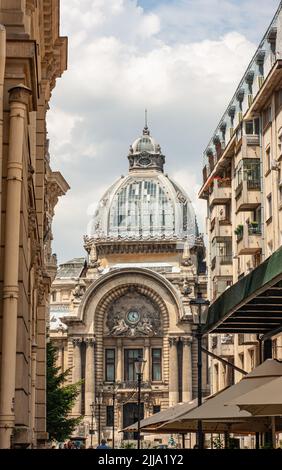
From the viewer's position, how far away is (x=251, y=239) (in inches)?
1957

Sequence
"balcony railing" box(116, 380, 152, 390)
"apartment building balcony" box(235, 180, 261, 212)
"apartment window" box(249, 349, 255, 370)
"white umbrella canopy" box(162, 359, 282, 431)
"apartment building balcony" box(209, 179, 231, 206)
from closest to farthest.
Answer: "white umbrella canopy" box(162, 359, 282, 431) < "apartment building balcony" box(235, 180, 261, 212) < "apartment window" box(249, 349, 255, 370) < "apartment building balcony" box(209, 179, 231, 206) < "balcony railing" box(116, 380, 152, 390)

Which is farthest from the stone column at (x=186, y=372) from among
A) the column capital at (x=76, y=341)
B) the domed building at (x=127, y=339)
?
the column capital at (x=76, y=341)

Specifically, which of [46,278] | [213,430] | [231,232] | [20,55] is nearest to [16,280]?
[20,55]

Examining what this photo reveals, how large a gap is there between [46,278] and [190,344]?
76.6 meters

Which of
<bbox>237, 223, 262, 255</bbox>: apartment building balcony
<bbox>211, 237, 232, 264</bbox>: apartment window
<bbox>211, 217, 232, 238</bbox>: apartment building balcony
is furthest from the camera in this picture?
<bbox>211, 237, 232, 264</bbox>: apartment window

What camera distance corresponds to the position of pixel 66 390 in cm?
6122

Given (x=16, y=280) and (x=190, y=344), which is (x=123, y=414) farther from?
(x=16, y=280)

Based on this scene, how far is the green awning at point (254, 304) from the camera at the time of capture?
15.6 meters

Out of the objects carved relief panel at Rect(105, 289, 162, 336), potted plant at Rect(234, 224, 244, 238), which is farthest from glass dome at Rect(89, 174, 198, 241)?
potted plant at Rect(234, 224, 244, 238)

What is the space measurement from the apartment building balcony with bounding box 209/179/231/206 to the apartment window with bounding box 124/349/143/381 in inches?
2003

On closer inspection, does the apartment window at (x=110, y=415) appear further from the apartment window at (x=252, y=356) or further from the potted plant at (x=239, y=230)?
the potted plant at (x=239, y=230)

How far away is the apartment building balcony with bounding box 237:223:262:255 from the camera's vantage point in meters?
49.5

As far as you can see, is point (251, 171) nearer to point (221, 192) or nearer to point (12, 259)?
point (221, 192)

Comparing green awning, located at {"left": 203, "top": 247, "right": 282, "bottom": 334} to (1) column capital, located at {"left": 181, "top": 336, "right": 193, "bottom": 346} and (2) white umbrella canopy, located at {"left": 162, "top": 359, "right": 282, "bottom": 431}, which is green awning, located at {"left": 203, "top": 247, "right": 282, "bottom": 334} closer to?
(2) white umbrella canopy, located at {"left": 162, "top": 359, "right": 282, "bottom": 431}
